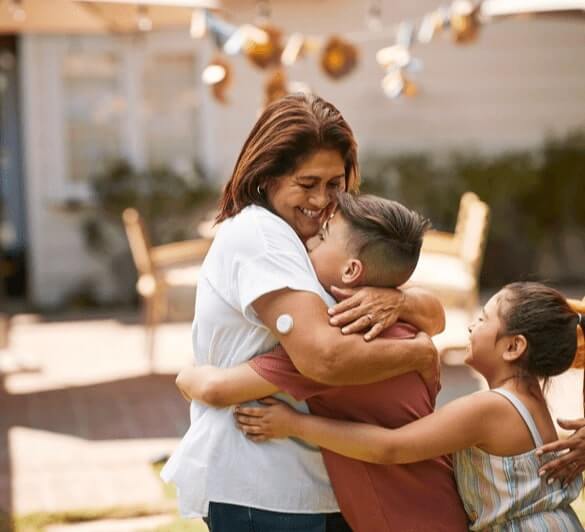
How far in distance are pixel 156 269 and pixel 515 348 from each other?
5.10 metres

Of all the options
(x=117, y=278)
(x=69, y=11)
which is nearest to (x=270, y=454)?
(x=69, y=11)

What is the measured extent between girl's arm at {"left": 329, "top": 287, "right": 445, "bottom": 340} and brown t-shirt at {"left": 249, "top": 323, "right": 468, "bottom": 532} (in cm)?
3

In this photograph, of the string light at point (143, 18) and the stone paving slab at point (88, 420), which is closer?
the stone paving slab at point (88, 420)

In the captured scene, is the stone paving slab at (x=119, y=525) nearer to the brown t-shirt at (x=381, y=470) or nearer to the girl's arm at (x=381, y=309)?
the brown t-shirt at (x=381, y=470)

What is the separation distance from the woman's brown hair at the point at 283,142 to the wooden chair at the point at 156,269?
4.67m

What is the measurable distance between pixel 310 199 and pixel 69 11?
5.00 metres

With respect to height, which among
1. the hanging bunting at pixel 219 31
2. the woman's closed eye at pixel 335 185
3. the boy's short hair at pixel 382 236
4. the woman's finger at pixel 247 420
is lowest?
the woman's finger at pixel 247 420

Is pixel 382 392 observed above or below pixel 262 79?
below

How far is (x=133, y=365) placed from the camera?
292 inches

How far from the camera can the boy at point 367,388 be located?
1938mm

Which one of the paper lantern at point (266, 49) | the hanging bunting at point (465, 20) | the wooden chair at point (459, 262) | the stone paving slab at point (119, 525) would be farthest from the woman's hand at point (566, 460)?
the hanging bunting at point (465, 20)

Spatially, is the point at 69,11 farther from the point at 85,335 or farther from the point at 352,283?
the point at 352,283

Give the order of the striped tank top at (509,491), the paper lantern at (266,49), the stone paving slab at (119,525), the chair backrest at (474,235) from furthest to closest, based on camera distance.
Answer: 1. the chair backrest at (474,235)
2. the paper lantern at (266,49)
3. the stone paving slab at (119,525)
4. the striped tank top at (509,491)

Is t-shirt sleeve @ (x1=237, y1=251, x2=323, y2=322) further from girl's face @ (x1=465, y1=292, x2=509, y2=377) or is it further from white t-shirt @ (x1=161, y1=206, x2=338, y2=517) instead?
girl's face @ (x1=465, y1=292, x2=509, y2=377)
